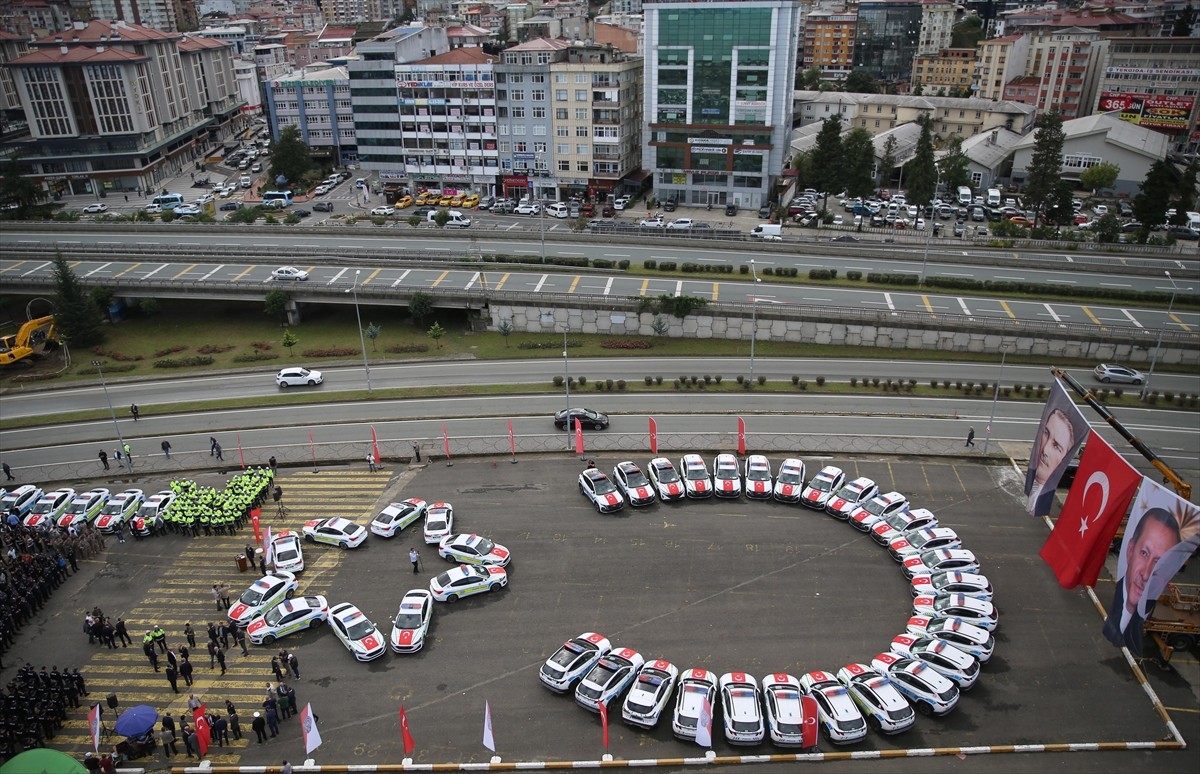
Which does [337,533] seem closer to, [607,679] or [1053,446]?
[607,679]

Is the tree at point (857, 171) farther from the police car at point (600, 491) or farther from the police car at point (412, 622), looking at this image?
the police car at point (412, 622)

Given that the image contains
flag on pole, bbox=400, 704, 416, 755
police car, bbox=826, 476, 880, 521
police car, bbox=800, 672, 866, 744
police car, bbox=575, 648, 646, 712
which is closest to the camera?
flag on pole, bbox=400, 704, 416, 755

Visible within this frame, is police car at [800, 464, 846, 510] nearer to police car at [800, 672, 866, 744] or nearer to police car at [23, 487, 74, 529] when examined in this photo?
police car at [800, 672, 866, 744]

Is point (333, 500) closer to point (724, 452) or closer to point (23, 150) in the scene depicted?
point (724, 452)

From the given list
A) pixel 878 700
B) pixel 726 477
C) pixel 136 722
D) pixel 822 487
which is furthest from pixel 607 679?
pixel 822 487

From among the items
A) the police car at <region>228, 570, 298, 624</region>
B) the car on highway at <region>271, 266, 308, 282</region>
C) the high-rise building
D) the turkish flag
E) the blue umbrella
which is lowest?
the police car at <region>228, 570, 298, 624</region>

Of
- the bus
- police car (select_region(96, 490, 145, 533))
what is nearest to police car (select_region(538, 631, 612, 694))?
police car (select_region(96, 490, 145, 533))

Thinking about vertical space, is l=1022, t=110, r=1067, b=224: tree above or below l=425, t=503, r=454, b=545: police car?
above
